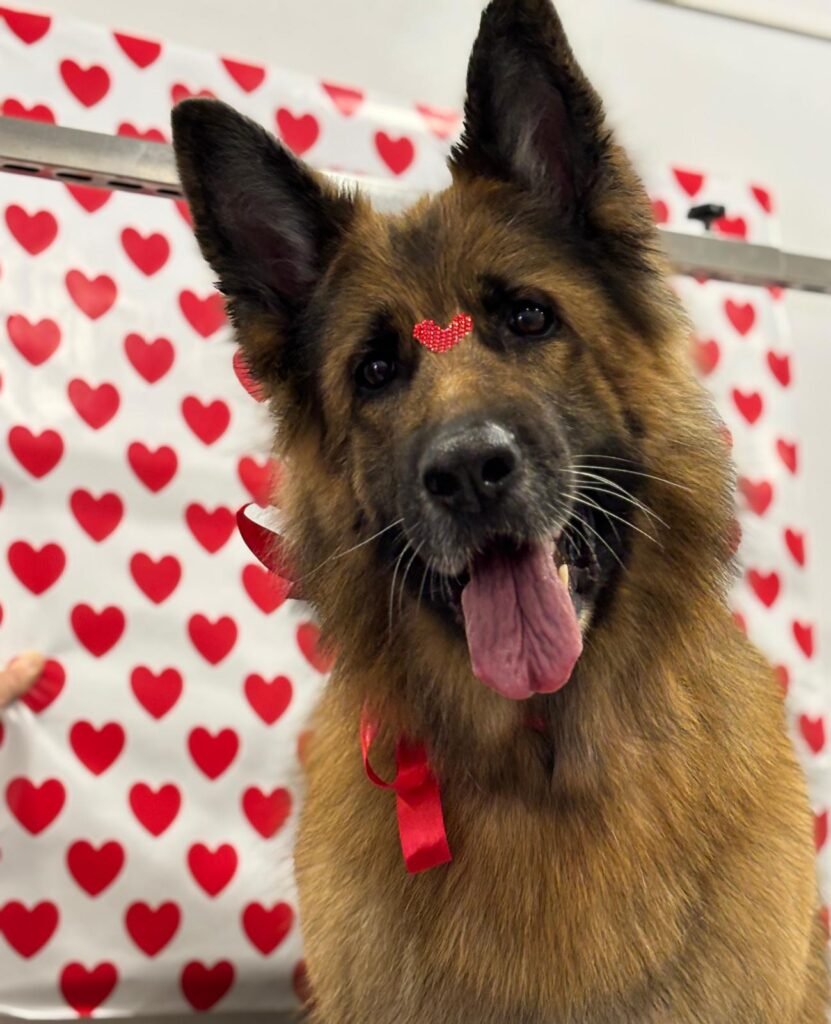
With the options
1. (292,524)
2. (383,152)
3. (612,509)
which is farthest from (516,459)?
(383,152)

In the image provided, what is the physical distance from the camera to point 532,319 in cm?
118

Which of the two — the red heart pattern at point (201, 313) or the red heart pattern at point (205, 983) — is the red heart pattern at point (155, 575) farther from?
the red heart pattern at point (205, 983)

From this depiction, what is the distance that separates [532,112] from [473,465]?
1.58 feet

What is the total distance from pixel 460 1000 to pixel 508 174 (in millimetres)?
1003

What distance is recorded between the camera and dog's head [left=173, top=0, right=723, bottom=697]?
1.06m

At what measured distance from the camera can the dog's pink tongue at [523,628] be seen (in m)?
1.04

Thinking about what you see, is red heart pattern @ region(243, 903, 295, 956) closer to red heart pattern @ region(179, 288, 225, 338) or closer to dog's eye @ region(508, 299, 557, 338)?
red heart pattern @ region(179, 288, 225, 338)

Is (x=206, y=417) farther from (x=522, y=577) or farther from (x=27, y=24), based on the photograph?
(x=522, y=577)

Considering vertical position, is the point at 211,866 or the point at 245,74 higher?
the point at 245,74

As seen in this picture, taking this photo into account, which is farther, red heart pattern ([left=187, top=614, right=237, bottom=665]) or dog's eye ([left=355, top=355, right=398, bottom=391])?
red heart pattern ([left=187, top=614, right=237, bottom=665])

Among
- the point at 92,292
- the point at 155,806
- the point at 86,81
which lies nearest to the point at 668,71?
the point at 86,81

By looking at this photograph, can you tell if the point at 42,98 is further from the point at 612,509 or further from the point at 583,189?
the point at 612,509

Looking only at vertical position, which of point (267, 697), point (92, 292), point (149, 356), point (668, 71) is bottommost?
point (267, 697)

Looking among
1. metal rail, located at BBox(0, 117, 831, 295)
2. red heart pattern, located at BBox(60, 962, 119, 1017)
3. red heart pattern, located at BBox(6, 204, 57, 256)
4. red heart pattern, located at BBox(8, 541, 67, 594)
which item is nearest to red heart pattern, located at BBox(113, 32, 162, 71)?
red heart pattern, located at BBox(6, 204, 57, 256)
